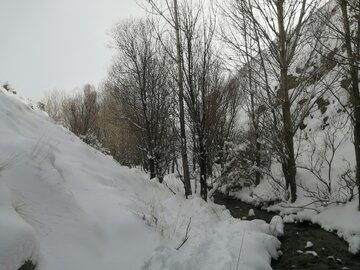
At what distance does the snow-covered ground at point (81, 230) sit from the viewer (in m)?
3.47

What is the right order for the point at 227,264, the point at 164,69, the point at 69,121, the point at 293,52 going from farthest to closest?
the point at 69,121, the point at 164,69, the point at 293,52, the point at 227,264

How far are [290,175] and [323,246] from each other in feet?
12.8

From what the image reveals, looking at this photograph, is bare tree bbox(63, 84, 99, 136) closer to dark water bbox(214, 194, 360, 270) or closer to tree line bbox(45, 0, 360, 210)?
tree line bbox(45, 0, 360, 210)

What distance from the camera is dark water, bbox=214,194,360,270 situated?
6.65 metres

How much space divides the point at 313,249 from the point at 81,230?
5.52m

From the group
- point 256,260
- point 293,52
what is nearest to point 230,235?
point 256,260

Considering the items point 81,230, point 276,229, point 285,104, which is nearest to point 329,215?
point 276,229

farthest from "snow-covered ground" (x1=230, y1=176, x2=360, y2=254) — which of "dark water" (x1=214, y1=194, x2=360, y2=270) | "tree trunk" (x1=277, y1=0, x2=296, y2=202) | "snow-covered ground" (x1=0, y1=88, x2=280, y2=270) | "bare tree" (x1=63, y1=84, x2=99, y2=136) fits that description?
"bare tree" (x1=63, y1=84, x2=99, y2=136)

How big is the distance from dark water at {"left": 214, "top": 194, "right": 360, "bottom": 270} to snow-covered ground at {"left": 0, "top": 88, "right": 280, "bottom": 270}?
16.2 inches

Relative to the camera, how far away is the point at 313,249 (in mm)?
7582

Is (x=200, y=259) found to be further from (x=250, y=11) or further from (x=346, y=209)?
(x=250, y=11)

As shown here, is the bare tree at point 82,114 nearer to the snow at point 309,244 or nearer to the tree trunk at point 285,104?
the tree trunk at point 285,104

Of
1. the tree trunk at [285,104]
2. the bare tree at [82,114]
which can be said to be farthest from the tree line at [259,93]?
the bare tree at [82,114]

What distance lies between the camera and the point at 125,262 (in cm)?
Answer: 436
